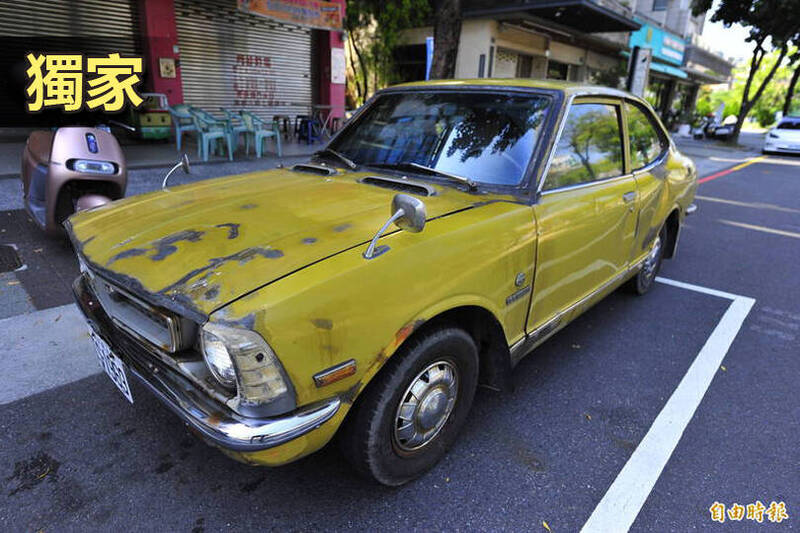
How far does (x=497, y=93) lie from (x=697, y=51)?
33863 mm

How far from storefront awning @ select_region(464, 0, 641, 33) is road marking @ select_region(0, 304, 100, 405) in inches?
541

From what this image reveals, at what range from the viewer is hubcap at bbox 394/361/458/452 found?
207 centimetres

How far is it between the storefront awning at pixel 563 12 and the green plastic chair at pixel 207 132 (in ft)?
30.9

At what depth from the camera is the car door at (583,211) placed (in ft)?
8.46

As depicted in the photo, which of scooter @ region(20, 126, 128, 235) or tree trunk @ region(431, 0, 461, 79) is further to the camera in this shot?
tree trunk @ region(431, 0, 461, 79)

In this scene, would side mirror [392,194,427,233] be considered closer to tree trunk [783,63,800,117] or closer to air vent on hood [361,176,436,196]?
air vent on hood [361,176,436,196]

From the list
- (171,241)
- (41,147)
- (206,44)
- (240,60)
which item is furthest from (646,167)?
(240,60)

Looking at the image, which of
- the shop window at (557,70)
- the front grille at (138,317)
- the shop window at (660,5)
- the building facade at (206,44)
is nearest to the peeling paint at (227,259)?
the front grille at (138,317)

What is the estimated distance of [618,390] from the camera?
9.95ft

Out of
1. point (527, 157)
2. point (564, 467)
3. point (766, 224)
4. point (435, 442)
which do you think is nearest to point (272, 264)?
point (435, 442)

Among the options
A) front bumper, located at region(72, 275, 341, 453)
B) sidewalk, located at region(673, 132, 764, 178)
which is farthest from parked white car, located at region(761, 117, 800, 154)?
front bumper, located at region(72, 275, 341, 453)

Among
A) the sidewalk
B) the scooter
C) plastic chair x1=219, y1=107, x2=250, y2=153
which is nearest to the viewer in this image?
the scooter

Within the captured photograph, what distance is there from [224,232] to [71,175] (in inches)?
123

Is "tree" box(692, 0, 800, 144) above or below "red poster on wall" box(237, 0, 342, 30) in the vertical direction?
above
